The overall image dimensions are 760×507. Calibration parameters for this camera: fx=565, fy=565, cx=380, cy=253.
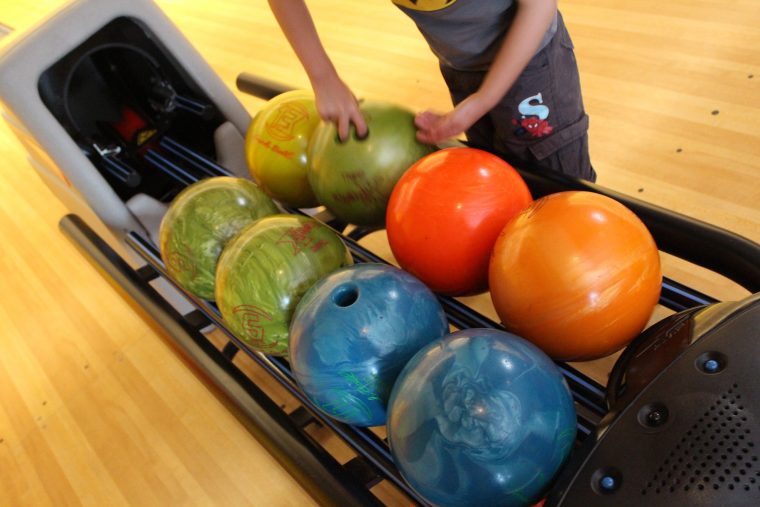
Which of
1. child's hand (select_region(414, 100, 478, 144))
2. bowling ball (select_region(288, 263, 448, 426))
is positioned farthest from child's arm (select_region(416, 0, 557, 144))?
bowling ball (select_region(288, 263, 448, 426))

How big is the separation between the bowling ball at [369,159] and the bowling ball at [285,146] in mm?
88

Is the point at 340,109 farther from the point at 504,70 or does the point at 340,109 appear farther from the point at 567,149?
the point at 567,149

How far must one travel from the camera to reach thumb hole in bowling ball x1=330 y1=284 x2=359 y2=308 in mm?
745

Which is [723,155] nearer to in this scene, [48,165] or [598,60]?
[598,60]

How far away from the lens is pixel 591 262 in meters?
0.67

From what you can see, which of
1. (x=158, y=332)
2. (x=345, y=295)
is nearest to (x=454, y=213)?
(x=345, y=295)

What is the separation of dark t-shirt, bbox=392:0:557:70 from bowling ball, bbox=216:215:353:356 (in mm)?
419

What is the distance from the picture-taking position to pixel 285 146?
3.60 ft

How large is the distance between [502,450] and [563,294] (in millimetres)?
206

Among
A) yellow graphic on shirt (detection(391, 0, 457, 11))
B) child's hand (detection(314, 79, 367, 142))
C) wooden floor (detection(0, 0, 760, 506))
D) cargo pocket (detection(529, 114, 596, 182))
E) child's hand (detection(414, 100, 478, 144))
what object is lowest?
wooden floor (detection(0, 0, 760, 506))

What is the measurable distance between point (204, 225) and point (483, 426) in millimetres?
623

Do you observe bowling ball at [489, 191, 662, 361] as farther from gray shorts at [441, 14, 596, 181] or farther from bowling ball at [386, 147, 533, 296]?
gray shorts at [441, 14, 596, 181]

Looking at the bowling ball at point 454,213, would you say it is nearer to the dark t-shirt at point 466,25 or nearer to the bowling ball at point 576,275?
the bowling ball at point 576,275

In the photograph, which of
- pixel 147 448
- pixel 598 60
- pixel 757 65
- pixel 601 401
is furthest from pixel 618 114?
pixel 147 448
